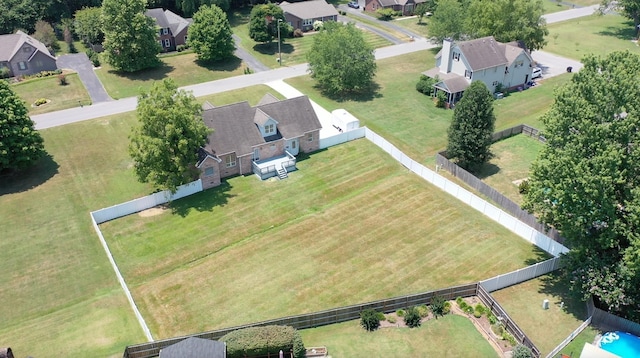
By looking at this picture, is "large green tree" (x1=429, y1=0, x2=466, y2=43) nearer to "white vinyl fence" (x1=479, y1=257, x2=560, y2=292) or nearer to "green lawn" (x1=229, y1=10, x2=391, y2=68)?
"green lawn" (x1=229, y1=10, x2=391, y2=68)

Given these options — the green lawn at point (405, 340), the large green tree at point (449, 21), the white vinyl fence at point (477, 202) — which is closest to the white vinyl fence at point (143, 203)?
the white vinyl fence at point (477, 202)

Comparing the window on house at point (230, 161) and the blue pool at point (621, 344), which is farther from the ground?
the window on house at point (230, 161)

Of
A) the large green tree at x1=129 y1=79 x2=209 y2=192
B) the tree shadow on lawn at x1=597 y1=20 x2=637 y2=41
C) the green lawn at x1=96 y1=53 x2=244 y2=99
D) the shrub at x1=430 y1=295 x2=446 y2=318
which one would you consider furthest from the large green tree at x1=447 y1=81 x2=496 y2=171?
the tree shadow on lawn at x1=597 y1=20 x2=637 y2=41

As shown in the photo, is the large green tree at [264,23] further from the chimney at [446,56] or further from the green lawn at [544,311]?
the green lawn at [544,311]

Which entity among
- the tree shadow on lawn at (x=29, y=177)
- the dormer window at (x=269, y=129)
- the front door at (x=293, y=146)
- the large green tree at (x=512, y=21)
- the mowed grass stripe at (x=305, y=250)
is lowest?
the mowed grass stripe at (x=305, y=250)

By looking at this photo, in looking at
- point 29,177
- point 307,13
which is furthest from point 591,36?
point 29,177

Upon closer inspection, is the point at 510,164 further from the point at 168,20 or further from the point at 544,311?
the point at 168,20
